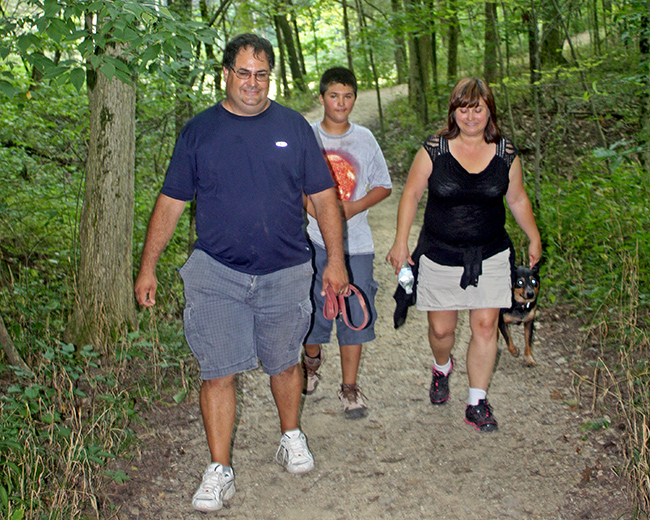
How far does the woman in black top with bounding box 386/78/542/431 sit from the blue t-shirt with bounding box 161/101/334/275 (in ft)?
3.11

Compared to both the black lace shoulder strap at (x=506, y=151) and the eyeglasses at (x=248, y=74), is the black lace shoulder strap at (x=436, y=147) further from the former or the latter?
the eyeglasses at (x=248, y=74)

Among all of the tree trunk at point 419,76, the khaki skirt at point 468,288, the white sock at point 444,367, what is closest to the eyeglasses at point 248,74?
the khaki skirt at point 468,288

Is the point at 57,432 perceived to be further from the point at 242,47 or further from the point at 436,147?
the point at 436,147

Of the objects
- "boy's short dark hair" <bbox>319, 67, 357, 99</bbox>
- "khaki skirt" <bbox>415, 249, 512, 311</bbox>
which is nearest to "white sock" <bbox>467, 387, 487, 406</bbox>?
"khaki skirt" <bbox>415, 249, 512, 311</bbox>

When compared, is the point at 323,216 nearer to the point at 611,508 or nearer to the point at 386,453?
the point at 386,453

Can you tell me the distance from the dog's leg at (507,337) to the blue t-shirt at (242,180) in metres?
2.47

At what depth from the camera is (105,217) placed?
476 centimetres

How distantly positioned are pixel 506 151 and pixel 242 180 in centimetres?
170

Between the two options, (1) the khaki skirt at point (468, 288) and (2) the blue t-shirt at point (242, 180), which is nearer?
(2) the blue t-shirt at point (242, 180)

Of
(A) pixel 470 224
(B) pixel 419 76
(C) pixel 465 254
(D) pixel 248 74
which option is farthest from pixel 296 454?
(B) pixel 419 76

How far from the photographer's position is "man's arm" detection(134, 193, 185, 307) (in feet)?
10.5

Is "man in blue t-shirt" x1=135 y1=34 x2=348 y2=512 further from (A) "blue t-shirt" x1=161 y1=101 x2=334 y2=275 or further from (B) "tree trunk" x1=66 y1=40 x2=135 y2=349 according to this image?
(B) "tree trunk" x1=66 y1=40 x2=135 y2=349

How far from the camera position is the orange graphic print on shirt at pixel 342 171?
4184 mm

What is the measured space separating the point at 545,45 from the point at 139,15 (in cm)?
1376
